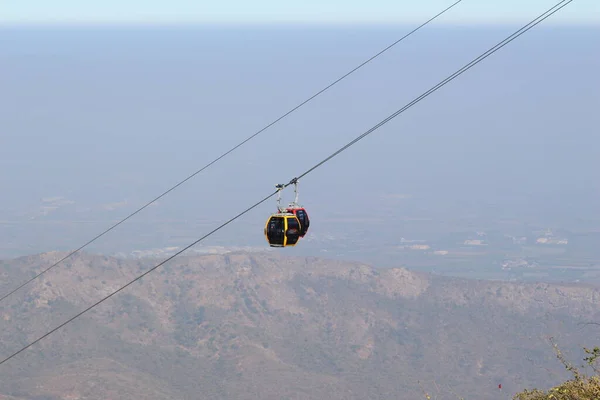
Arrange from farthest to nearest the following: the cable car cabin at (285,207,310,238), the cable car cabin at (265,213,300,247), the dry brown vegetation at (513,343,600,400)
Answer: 1. the cable car cabin at (285,207,310,238)
2. the cable car cabin at (265,213,300,247)
3. the dry brown vegetation at (513,343,600,400)

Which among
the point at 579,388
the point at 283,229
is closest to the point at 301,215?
the point at 283,229

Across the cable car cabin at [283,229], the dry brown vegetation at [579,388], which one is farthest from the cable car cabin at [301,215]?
the dry brown vegetation at [579,388]

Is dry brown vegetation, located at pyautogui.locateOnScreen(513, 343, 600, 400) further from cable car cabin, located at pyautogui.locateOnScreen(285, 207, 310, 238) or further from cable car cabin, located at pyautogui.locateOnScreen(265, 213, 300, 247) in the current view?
cable car cabin, located at pyautogui.locateOnScreen(285, 207, 310, 238)

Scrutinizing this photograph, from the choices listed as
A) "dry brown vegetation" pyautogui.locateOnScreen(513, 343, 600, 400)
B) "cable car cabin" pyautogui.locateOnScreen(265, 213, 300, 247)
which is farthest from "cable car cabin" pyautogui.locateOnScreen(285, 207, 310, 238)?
"dry brown vegetation" pyautogui.locateOnScreen(513, 343, 600, 400)

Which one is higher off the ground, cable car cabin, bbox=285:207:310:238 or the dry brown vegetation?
cable car cabin, bbox=285:207:310:238

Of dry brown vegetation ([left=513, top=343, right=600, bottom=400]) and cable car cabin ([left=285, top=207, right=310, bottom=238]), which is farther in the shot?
cable car cabin ([left=285, top=207, right=310, bottom=238])

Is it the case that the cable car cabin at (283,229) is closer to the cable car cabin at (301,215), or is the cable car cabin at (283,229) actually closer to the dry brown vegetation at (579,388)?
the cable car cabin at (301,215)

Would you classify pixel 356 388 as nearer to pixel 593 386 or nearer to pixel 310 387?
pixel 310 387

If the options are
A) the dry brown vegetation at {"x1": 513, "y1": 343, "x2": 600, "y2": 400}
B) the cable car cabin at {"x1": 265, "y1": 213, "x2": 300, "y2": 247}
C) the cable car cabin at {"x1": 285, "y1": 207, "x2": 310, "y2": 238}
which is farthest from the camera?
the cable car cabin at {"x1": 285, "y1": 207, "x2": 310, "y2": 238}
